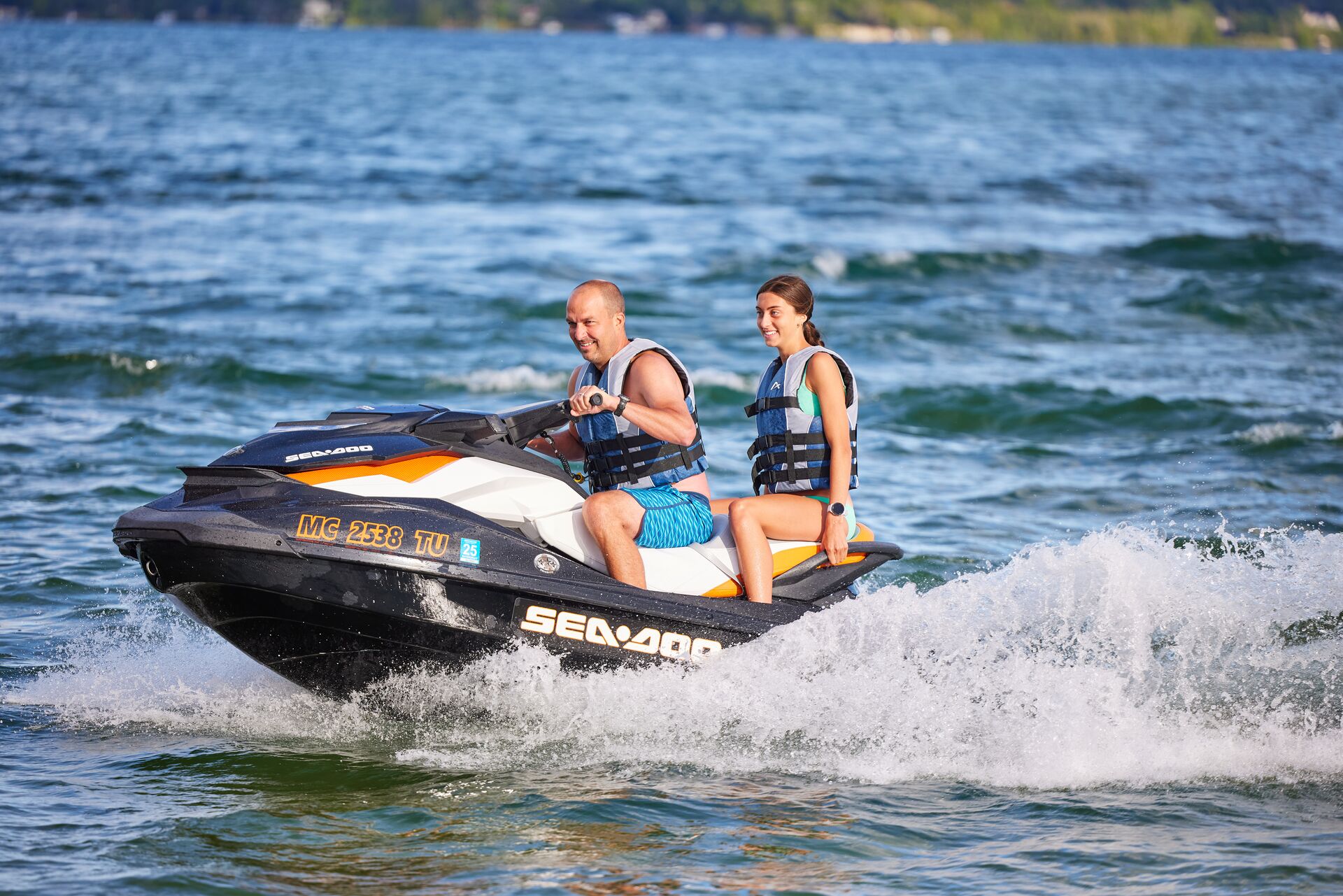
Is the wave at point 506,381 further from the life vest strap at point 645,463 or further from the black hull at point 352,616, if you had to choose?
the black hull at point 352,616

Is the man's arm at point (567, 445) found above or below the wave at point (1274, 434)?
above

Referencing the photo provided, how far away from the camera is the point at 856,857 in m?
4.68

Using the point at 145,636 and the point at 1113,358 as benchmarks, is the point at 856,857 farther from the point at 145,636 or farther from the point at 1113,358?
the point at 1113,358

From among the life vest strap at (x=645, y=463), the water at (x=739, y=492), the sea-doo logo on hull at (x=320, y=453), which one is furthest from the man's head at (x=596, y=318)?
the water at (x=739, y=492)

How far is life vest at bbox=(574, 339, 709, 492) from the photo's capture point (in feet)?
17.9

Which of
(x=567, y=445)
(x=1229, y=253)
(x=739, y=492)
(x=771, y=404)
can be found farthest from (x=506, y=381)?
(x=1229, y=253)

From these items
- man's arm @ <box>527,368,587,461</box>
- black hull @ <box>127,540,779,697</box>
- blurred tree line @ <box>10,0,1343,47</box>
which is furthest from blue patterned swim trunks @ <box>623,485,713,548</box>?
blurred tree line @ <box>10,0,1343,47</box>

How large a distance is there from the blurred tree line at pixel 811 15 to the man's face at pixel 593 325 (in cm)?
17228

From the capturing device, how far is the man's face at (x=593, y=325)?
17.6 ft

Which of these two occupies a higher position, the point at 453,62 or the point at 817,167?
the point at 453,62

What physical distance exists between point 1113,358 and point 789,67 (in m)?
89.3

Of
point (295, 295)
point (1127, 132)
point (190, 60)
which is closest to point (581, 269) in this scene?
point (295, 295)

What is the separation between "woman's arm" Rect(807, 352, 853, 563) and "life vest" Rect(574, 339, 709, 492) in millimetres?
491

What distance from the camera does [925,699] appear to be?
18.0 ft
